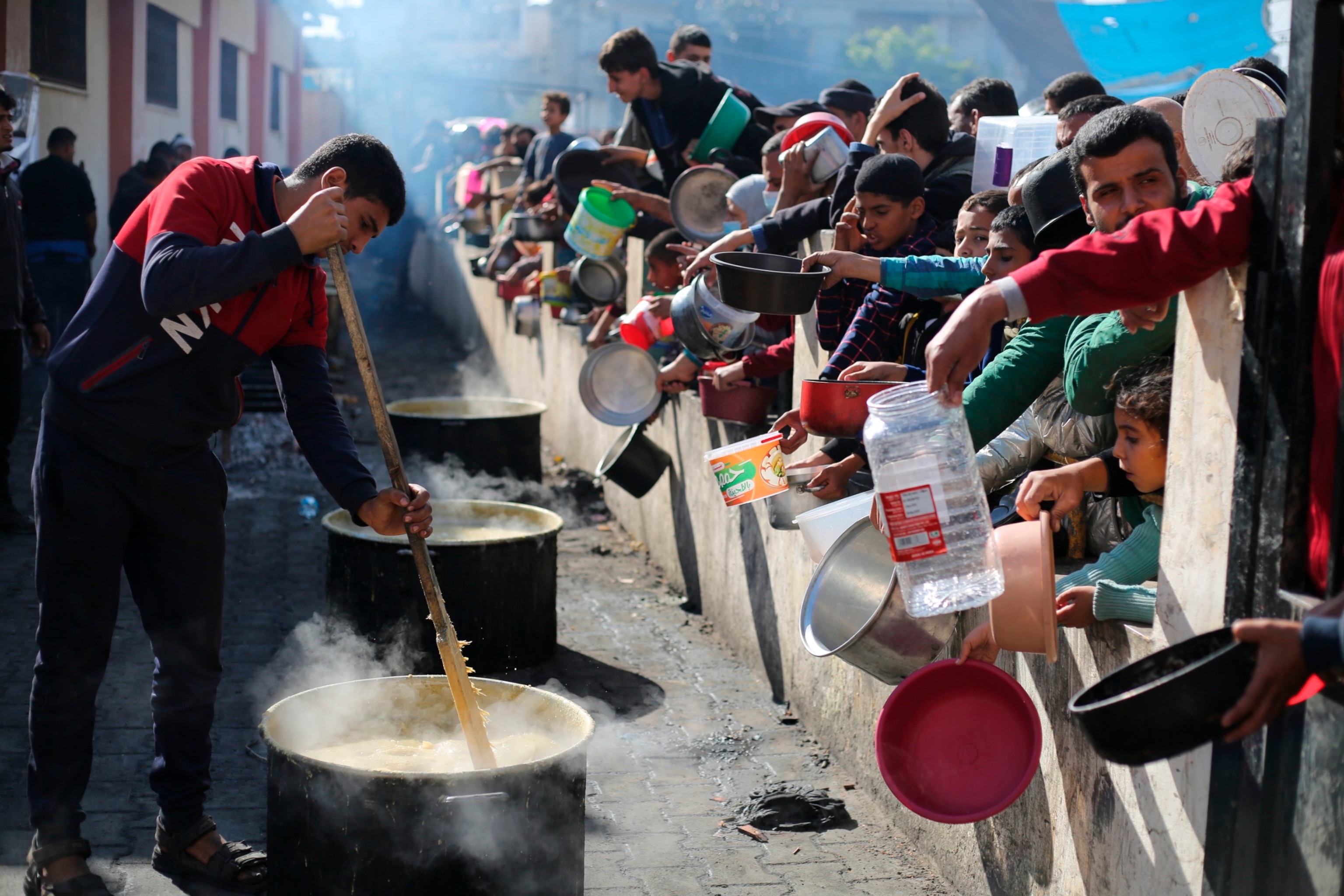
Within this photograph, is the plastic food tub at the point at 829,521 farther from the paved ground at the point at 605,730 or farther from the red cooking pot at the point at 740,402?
the red cooking pot at the point at 740,402

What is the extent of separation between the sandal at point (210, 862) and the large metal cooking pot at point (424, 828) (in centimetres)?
43

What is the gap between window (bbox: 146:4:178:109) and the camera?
17.2 metres

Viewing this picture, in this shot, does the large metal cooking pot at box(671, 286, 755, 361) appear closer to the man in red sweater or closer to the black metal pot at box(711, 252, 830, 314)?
the black metal pot at box(711, 252, 830, 314)

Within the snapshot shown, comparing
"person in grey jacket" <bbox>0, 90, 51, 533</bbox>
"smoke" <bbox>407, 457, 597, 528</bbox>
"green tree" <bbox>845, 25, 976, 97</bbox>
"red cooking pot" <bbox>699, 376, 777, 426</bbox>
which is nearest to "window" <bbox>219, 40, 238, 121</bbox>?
"person in grey jacket" <bbox>0, 90, 51, 533</bbox>

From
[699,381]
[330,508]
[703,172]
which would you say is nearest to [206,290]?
[699,381]

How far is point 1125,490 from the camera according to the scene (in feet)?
10.3

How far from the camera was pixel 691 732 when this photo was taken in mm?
5160

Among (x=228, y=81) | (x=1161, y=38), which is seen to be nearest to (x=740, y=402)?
(x=1161, y=38)

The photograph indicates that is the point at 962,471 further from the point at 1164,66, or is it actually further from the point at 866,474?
the point at 1164,66

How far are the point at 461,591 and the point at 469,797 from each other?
8.67 ft

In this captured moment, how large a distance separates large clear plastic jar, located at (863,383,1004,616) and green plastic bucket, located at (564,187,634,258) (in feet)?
18.3

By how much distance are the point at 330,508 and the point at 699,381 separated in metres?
3.85

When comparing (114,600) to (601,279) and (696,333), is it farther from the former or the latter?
(601,279)

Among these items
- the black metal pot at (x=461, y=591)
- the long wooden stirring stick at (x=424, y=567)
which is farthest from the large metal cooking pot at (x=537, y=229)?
the long wooden stirring stick at (x=424, y=567)
